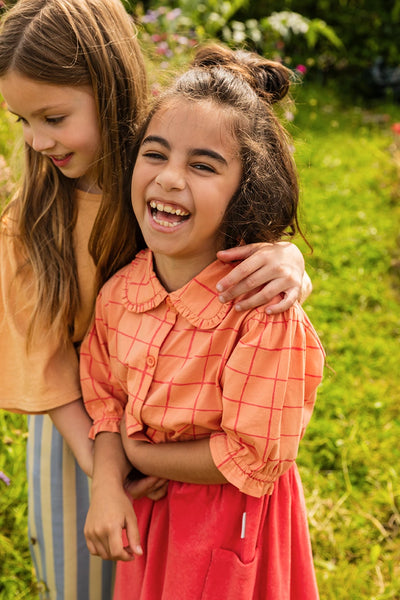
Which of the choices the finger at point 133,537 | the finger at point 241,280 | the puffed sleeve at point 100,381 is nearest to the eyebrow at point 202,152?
the finger at point 241,280

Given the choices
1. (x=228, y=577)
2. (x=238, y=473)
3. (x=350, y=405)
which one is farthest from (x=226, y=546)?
(x=350, y=405)

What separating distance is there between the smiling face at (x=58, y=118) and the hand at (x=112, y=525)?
2.65ft

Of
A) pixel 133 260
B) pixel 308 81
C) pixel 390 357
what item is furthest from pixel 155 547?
pixel 308 81

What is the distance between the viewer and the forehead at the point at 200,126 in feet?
4.66

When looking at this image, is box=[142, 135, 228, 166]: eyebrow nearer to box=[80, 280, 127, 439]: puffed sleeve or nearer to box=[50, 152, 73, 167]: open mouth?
box=[50, 152, 73, 167]: open mouth

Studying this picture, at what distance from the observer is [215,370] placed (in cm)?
147

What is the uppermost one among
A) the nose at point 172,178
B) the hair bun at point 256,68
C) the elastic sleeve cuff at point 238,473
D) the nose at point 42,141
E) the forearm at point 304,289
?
the hair bun at point 256,68

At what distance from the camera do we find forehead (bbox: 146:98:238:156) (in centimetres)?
142

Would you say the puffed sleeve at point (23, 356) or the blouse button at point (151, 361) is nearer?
the blouse button at point (151, 361)

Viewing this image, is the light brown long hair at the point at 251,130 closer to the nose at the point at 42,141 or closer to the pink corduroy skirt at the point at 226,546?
the nose at the point at 42,141

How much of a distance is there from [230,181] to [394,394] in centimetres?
216

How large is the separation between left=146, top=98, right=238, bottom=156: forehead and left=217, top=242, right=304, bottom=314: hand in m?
0.23

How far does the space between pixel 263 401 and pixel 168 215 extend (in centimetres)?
45

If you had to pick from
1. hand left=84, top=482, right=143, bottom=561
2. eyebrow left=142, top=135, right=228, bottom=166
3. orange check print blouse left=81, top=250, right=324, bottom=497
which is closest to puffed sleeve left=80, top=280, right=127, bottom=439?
orange check print blouse left=81, top=250, right=324, bottom=497
